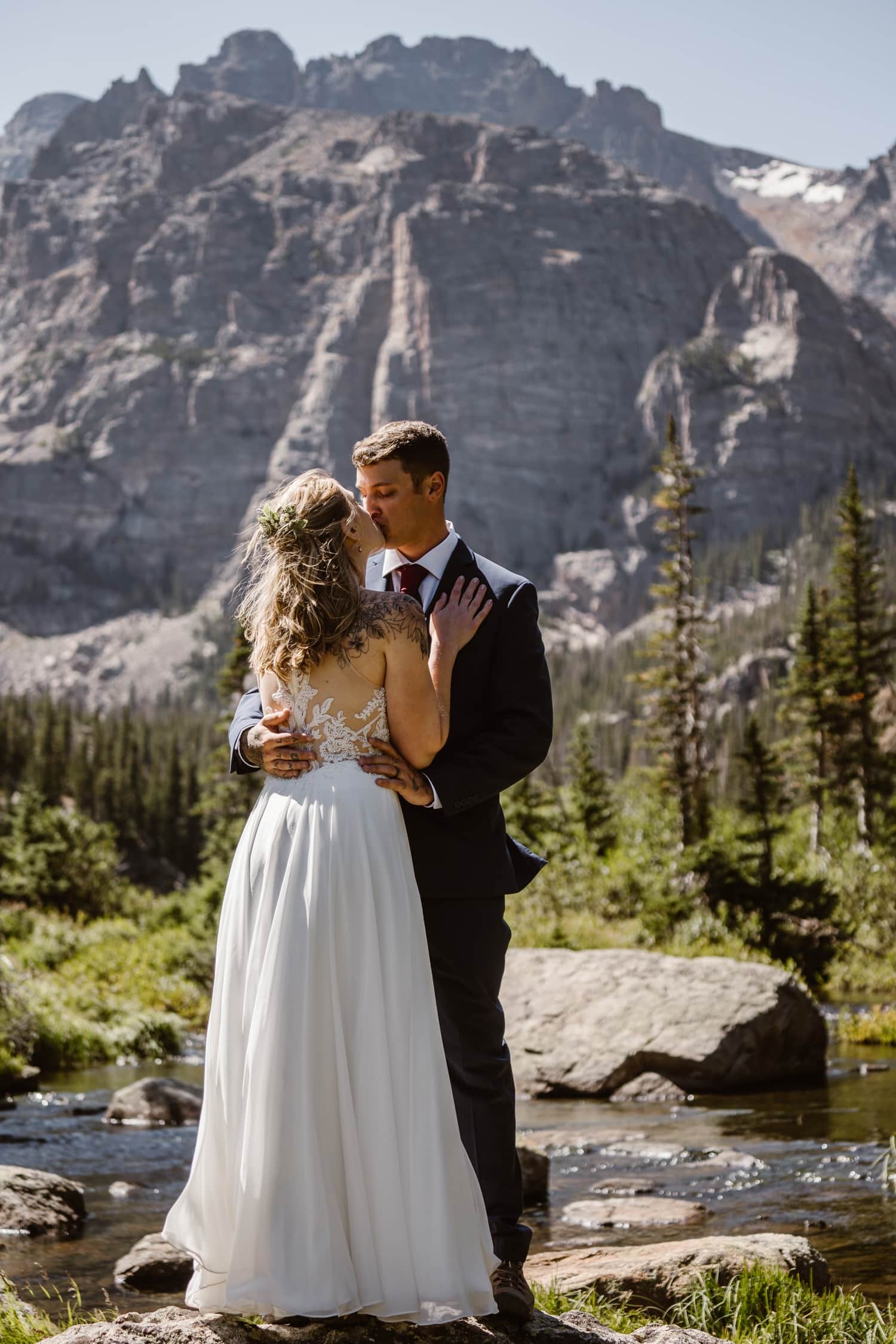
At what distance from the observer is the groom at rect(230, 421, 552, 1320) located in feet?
15.7

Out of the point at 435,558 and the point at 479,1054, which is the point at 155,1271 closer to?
the point at 479,1054

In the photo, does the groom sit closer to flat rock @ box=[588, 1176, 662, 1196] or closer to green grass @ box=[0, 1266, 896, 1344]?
green grass @ box=[0, 1266, 896, 1344]

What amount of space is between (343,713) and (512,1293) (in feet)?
6.83

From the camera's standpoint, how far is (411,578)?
17.6 ft

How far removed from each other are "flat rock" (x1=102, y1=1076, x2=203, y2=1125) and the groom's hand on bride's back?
1035cm

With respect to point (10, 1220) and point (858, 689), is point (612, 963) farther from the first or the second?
point (858, 689)

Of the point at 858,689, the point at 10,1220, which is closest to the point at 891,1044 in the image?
the point at 10,1220

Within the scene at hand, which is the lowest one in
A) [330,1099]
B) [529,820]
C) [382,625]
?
[529,820]

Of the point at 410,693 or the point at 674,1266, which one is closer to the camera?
the point at 410,693

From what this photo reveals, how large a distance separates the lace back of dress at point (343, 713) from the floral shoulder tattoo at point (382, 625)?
0.07 metres

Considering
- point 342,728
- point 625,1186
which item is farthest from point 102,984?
point 342,728

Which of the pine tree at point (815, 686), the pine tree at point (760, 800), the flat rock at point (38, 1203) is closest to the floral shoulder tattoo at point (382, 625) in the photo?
the flat rock at point (38, 1203)

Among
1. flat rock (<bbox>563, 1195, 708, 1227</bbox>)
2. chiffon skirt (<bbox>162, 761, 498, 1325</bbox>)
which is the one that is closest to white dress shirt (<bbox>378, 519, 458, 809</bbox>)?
chiffon skirt (<bbox>162, 761, 498, 1325</bbox>)

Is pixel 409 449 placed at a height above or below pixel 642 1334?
above
